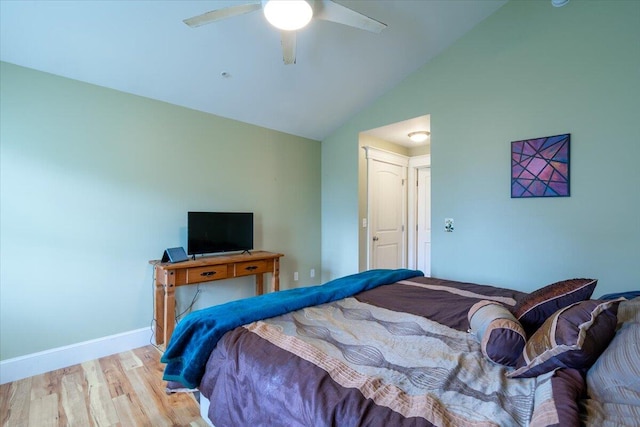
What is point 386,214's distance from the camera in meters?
4.42

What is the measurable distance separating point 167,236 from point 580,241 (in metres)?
3.79

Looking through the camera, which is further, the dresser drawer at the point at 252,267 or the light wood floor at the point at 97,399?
the dresser drawer at the point at 252,267

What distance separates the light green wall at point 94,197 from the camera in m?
2.28

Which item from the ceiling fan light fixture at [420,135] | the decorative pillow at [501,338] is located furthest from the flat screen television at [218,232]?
the decorative pillow at [501,338]

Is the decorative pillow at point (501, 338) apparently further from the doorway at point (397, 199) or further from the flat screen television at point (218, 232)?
the doorway at point (397, 199)

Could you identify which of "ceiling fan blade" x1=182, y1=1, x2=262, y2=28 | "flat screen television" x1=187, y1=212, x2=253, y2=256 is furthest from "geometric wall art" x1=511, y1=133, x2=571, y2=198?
"flat screen television" x1=187, y1=212, x2=253, y2=256

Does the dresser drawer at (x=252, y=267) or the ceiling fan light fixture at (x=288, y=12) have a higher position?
the ceiling fan light fixture at (x=288, y=12)

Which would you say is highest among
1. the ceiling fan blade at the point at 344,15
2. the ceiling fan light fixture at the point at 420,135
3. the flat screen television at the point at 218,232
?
the ceiling fan blade at the point at 344,15

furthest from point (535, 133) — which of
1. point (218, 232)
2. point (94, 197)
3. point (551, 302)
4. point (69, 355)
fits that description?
point (69, 355)

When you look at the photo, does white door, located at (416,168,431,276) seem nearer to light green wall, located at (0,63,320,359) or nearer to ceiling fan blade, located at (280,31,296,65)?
light green wall, located at (0,63,320,359)

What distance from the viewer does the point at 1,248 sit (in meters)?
2.21

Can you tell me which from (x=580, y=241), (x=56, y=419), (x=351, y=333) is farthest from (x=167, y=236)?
(x=580, y=241)

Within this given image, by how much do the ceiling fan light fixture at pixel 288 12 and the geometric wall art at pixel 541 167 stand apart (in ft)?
7.28

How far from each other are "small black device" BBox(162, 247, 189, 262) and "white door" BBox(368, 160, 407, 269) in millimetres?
2392
